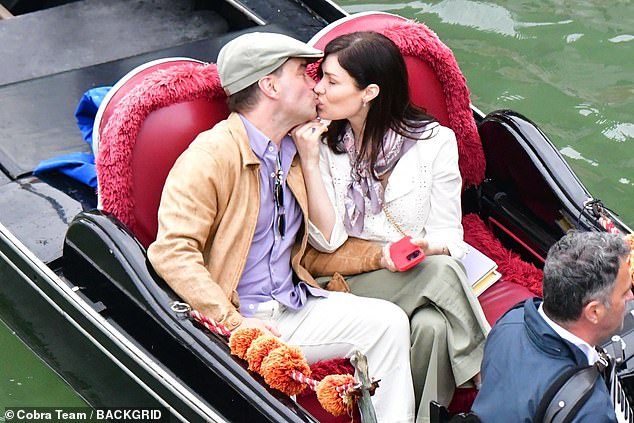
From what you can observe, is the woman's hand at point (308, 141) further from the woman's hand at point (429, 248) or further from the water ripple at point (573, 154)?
the water ripple at point (573, 154)

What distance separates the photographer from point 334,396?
96.0 inches

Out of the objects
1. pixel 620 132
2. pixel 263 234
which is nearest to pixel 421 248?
pixel 263 234

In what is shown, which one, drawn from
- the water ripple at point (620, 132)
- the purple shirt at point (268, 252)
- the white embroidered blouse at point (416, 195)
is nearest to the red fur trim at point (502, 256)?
the white embroidered blouse at point (416, 195)

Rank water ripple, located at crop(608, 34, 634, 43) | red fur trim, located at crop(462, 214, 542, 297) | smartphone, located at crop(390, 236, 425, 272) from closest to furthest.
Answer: smartphone, located at crop(390, 236, 425, 272), red fur trim, located at crop(462, 214, 542, 297), water ripple, located at crop(608, 34, 634, 43)

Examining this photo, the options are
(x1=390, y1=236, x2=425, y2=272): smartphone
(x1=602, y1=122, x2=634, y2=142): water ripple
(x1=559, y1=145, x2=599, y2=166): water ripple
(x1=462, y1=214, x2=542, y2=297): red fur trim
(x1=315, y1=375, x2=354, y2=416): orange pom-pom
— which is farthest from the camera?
(x1=602, y1=122, x2=634, y2=142): water ripple

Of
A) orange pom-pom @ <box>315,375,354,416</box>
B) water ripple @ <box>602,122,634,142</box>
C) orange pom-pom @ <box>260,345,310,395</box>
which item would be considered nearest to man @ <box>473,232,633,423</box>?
orange pom-pom @ <box>315,375,354,416</box>

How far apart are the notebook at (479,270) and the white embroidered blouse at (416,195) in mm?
104

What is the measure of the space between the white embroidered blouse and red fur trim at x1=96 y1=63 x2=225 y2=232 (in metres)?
0.36

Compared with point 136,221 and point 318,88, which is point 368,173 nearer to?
point 318,88

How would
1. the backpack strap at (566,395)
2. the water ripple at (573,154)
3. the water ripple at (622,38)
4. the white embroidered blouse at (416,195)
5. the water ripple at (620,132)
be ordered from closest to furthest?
the backpack strap at (566,395), the white embroidered blouse at (416,195), the water ripple at (573,154), the water ripple at (620,132), the water ripple at (622,38)

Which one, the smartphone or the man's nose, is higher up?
the man's nose

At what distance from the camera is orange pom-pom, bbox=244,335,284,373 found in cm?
254

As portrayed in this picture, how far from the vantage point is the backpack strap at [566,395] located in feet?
6.86

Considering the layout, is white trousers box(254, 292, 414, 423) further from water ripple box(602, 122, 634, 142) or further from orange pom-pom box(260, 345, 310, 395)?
water ripple box(602, 122, 634, 142)
